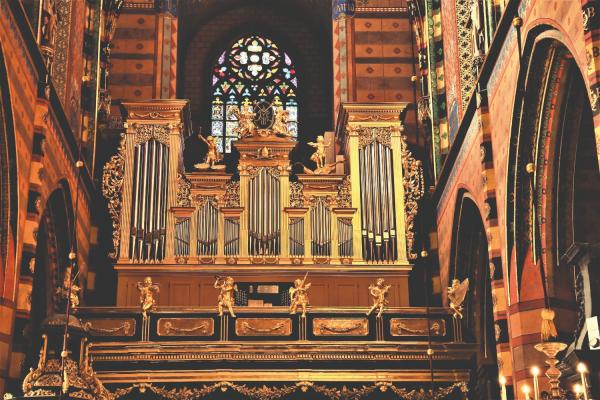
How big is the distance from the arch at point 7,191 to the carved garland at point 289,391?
3.70 m

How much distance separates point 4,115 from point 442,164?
31.4 feet

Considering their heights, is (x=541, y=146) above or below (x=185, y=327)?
above

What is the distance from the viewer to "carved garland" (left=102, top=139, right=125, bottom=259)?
1991 cm

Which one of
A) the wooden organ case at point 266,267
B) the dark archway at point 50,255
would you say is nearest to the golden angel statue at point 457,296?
the wooden organ case at point 266,267

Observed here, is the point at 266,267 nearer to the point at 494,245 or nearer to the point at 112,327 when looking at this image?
the point at 112,327

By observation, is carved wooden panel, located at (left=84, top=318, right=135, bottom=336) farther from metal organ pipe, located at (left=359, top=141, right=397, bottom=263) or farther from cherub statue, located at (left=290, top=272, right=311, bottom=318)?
metal organ pipe, located at (left=359, top=141, right=397, bottom=263)

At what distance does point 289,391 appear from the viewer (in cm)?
1662

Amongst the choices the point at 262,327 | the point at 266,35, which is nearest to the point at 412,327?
the point at 262,327

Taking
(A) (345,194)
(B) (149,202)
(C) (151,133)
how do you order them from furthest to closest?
(C) (151,133), (A) (345,194), (B) (149,202)

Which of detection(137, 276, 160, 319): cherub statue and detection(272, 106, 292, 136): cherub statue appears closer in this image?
detection(137, 276, 160, 319): cherub statue

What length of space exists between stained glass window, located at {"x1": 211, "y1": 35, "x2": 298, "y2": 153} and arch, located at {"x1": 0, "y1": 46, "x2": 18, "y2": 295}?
12588mm

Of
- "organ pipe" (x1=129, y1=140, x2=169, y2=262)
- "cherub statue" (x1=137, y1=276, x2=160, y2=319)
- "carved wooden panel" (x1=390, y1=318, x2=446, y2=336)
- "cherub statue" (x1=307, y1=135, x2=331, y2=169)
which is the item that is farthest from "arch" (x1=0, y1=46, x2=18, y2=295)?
"cherub statue" (x1=307, y1=135, x2=331, y2=169)

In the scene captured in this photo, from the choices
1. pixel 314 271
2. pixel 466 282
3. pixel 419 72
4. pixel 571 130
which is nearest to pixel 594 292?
pixel 571 130

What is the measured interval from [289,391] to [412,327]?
2.51m
